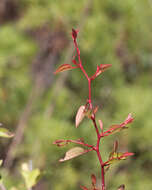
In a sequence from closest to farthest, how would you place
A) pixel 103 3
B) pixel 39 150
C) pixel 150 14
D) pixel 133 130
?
pixel 39 150, pixel 133 130, pixel 103 3, pixel 150 14

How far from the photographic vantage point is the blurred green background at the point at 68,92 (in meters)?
1.04

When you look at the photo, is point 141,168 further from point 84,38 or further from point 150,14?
point 150,14

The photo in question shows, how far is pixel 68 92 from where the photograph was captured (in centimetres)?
130

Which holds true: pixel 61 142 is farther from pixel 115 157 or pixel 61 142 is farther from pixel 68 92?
pixel 68 92

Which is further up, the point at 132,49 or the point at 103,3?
the point at 103,3

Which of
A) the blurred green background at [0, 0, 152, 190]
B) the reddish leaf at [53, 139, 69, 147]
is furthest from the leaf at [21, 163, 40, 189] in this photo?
the blurred green background at [0, 0, 152, 190]

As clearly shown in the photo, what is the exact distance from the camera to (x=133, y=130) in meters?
1.17

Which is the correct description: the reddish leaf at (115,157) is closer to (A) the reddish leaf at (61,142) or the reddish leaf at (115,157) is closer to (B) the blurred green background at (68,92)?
(A) the reddish leaf at (61,142)

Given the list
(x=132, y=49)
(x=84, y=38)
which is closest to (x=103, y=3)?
(x=84, y=38)

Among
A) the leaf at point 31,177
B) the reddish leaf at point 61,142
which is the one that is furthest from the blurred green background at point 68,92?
the reddish leaf at point 61,142

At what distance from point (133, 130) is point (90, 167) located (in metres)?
0.23

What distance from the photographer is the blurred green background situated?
1.04 m

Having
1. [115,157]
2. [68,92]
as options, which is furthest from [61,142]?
[68,92]

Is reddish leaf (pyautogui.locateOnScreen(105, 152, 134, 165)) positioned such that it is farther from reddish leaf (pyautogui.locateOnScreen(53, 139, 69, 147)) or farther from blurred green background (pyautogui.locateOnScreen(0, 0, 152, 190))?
blurred green background (pyautogui.locateOnScreen(0, 0, 152, 190))
